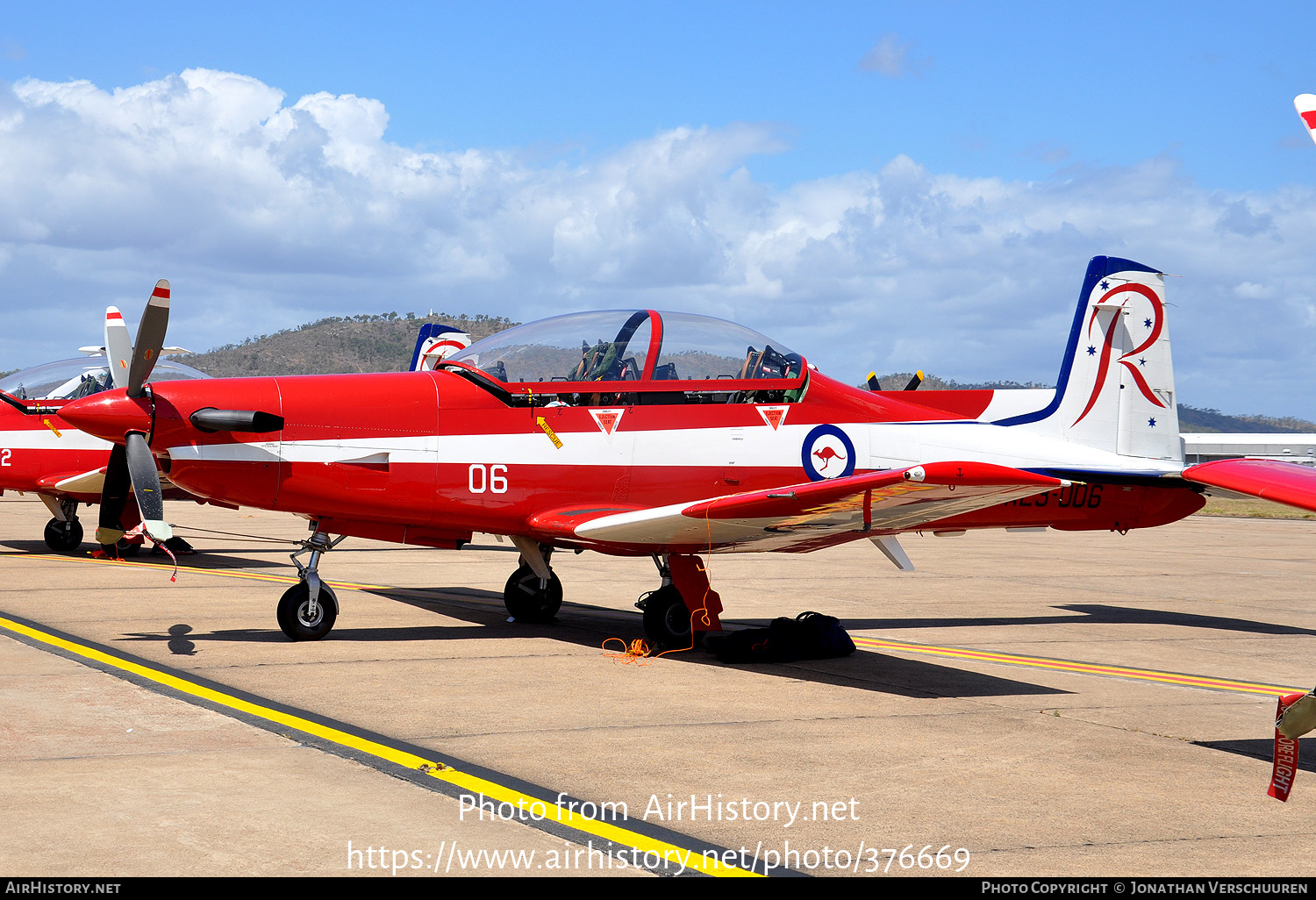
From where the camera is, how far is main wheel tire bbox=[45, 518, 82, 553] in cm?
1622

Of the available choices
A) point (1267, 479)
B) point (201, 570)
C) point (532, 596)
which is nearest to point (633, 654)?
point (532, 596)

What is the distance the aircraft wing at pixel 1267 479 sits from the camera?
4.23 metres

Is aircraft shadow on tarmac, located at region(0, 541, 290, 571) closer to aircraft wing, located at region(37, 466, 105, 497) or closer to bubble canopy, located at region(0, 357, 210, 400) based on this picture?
aircraft wing, located at region(37, 466, 105, 497)

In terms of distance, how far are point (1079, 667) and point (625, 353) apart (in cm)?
433

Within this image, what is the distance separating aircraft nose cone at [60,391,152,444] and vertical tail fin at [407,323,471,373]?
5126 mm

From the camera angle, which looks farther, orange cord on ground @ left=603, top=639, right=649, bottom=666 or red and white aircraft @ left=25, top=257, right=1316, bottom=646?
orange cord on ground @ left=603, top=639, right=649, bottom=666

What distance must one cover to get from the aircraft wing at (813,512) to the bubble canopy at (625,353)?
1121 mm

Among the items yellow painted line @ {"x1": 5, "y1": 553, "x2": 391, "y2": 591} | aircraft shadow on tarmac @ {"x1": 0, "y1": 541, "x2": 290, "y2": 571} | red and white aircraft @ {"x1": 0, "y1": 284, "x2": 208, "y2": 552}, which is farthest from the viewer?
red and white aircraft @ {"x1": 0, "y1": 284, "x2": 208, "y2": 552}

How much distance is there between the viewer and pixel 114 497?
9.91 m

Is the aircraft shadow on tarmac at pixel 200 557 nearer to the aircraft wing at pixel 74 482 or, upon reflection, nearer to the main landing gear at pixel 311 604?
the aircraft wing at pixel 74 482

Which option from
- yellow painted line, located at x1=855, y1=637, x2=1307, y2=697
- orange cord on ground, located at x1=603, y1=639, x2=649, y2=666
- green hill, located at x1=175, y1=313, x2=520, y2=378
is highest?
green hill, located at x1=175, y1=313, x2=520, y2=378

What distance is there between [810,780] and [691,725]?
1262 millimetres

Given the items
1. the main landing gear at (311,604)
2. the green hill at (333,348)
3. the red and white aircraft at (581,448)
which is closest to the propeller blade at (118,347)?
the red and white aircraft at (581,448)

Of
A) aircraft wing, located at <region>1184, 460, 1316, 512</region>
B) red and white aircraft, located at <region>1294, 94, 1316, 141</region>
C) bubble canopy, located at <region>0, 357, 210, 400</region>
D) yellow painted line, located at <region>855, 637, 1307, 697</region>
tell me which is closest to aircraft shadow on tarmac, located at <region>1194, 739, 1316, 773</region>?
yellow painted line, located at <region>855, 637, 1307, 697</region>
